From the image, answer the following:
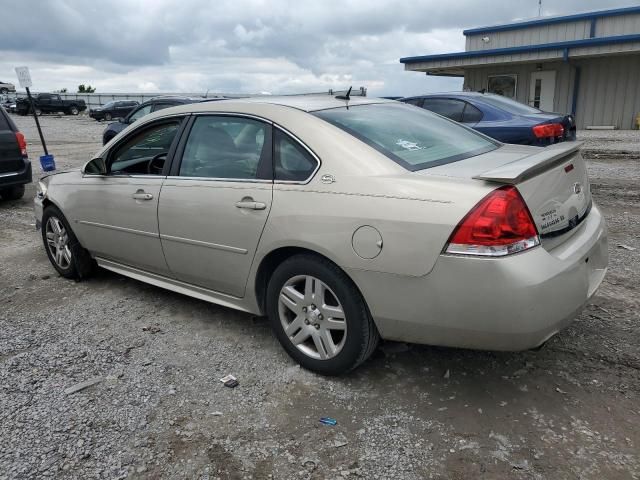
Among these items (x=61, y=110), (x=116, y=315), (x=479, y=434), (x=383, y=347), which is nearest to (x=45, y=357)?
(x=116, y=315)

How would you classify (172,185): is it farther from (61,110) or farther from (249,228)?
(61,110)

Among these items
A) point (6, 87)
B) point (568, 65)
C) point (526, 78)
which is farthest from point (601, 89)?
point (6, 87)

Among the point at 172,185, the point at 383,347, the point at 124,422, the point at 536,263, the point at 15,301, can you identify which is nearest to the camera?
the point at 536,263

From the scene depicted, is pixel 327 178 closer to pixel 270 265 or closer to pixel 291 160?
pixel 291 160

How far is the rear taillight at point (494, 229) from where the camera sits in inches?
95.3

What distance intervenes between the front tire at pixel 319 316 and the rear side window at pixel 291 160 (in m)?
0.46

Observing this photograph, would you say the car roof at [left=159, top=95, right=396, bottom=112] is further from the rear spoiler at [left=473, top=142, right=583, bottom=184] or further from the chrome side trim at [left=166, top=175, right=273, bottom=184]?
the rear spoiler at [left=473, top=142, right=583, bottom=184]

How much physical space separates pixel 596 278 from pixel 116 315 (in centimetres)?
332

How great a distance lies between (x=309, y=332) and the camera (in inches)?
123

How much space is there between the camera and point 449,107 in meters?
8.64

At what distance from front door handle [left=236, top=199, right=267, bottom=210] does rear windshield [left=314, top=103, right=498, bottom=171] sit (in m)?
0.63

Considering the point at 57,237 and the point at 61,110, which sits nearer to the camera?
the point at 57,237

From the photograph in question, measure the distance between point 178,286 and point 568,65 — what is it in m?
19.2

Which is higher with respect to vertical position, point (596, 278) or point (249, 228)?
point (249, 228)
